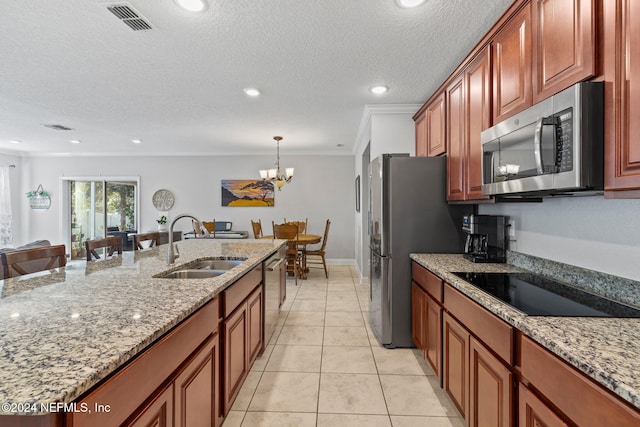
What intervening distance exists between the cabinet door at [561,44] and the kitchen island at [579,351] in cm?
94

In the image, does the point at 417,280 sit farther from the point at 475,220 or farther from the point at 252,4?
the point at 252,4

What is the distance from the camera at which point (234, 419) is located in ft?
5.92

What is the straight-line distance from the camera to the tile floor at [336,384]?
182cm

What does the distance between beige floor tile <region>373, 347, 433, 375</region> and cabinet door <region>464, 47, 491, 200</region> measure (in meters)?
1.36

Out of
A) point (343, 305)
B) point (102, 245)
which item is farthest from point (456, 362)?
point (102, 245)

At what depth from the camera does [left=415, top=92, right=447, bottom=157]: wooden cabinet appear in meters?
2.71

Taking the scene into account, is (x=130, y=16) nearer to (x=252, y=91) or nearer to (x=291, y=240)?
(x=252, y=91)

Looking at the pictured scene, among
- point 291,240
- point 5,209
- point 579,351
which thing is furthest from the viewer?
point 5,209

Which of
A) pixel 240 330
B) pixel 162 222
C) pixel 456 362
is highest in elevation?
pixel 162 222

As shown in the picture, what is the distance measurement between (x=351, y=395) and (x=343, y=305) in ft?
6.15

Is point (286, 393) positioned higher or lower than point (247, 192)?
lower

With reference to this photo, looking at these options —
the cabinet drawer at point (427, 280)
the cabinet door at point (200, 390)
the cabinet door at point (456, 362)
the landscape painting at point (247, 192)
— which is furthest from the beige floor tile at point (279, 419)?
the landscape painting at point (247, 192)

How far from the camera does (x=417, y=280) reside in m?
2.50

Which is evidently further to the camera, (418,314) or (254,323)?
(418,314)
